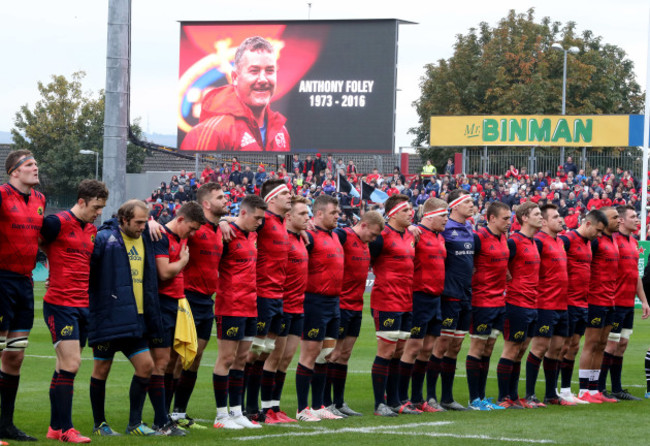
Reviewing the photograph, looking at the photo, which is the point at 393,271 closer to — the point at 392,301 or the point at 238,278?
the point at 392,301

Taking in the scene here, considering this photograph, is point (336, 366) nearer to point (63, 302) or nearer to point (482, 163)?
point (63, 302)

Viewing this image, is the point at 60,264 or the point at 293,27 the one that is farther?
the point at 293,27

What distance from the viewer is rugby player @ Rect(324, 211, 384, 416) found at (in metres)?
11.4

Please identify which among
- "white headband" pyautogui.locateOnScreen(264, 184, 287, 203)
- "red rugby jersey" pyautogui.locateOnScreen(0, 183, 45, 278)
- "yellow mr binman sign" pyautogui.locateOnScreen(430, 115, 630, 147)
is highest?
"yellow mr binman sign" pyautogui.locateOnScreen(430, 115, 630, 147)

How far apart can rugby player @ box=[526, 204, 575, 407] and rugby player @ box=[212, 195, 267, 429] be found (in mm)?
3850

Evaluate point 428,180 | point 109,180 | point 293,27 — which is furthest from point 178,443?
point 293,27

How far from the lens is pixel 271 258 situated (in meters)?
10.6

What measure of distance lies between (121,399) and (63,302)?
333cm

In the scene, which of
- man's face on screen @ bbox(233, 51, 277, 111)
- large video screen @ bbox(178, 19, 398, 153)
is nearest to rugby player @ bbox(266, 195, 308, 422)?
large video screen @ bbox(178, 19, 398, 153)

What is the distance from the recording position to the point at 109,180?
47.0ft

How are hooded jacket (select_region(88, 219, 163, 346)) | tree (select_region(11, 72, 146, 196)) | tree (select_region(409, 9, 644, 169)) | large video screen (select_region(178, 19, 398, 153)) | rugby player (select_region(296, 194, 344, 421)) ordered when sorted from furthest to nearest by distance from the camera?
1. tree (select_region(11, 72, 146, 196))
2. tree (select_region(409, 9, 644, 169))
3. large video screen (select_region(178, 19, 398, 153))
4. rugby player (select_region(296, 194, 344, 421))
5. hooded jacket (select_region(88, 219, 163, 346))

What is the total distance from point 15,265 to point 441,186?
30.7 m

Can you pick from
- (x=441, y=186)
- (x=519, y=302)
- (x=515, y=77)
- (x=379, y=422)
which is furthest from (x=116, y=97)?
(x=515, y=77)

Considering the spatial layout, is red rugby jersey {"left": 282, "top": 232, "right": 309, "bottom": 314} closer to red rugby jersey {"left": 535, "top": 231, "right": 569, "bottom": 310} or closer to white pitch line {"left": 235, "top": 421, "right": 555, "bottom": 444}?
white pitch line {"left": 235, "top": 421, "right": 555, "bottom": 444}
